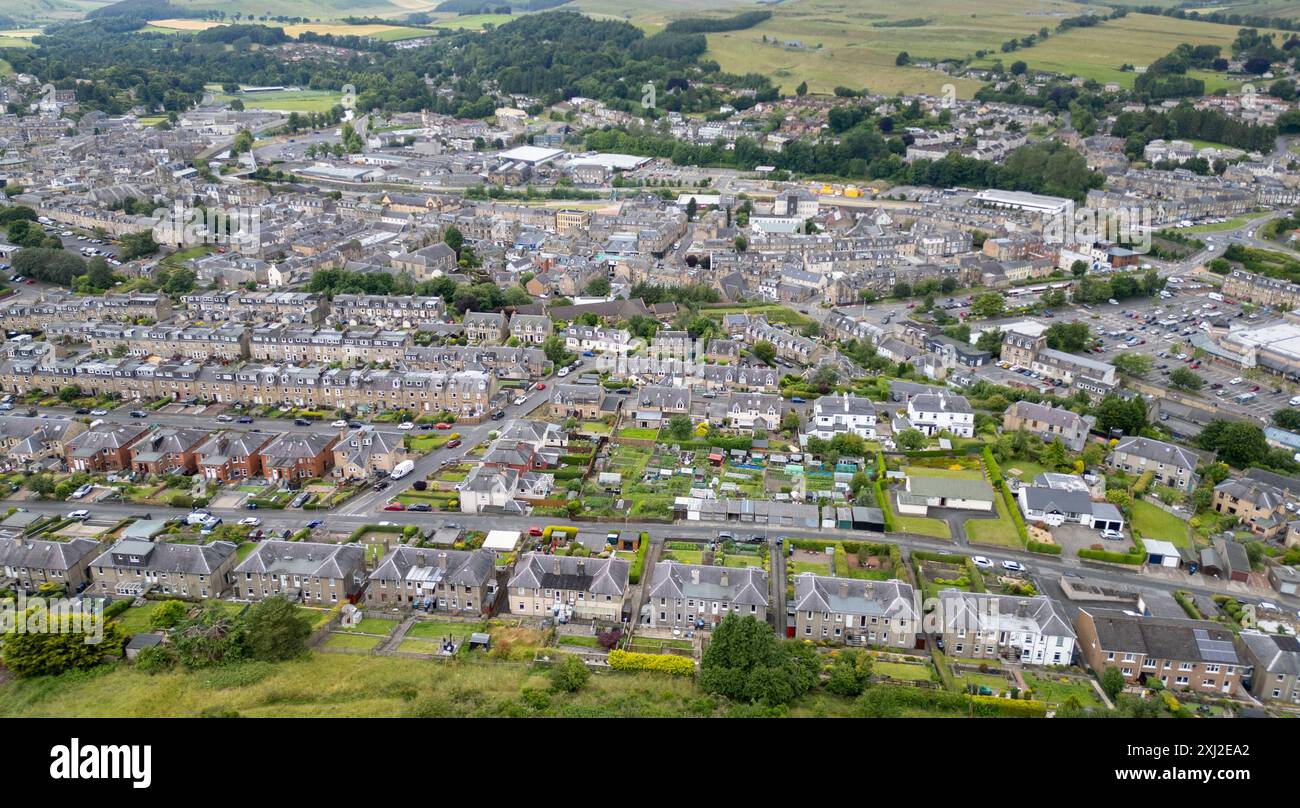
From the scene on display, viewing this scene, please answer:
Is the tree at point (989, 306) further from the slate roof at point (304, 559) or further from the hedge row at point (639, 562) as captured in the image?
the slate roof at point (304, 559)

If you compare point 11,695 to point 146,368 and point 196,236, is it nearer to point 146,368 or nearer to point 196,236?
point 146,368

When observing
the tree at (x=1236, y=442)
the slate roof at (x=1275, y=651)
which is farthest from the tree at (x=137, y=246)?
the slate roof at (x=1275, y=651)

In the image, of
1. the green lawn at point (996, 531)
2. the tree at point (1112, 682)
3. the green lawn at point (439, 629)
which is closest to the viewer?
the tree at point (1112, 682)

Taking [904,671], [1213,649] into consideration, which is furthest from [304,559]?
[1213,649]

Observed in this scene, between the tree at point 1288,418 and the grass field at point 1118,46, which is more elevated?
the grass field at point 1118,46

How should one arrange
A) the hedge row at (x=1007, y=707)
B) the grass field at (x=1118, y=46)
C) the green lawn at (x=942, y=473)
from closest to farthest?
the hedge row at (x=1007, y=707) → the green lawn at (x=942, y=473) → the grass field at (x=1118, y=46)

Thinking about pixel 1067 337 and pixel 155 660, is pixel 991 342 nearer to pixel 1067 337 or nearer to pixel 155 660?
pixel 1067 337

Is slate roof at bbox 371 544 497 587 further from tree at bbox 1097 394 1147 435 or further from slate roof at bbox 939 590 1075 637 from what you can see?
tree at bbox 1097 394 1147 435

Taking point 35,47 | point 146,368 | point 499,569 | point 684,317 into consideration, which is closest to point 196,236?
point 146,368
